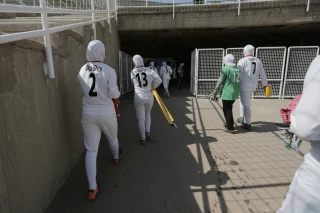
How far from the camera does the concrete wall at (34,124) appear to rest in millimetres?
1690

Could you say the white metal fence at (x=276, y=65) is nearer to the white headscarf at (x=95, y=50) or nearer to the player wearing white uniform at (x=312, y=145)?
the white headscarf at (x=95, y=50)

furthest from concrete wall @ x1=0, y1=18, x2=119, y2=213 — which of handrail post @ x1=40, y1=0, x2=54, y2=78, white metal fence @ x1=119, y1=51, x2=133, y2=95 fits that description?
white metal fence @ x1=119, y1=51, x2=133, y2=95

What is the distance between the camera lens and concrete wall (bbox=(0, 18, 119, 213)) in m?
1.69

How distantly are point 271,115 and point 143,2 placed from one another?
736 centimetres

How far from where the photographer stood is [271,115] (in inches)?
243

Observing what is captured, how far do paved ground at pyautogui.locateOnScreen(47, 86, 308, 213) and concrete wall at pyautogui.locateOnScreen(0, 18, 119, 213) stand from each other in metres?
0.42

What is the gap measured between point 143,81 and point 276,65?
6.64 metres

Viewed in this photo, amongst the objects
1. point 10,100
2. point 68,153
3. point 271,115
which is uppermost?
point 10,100

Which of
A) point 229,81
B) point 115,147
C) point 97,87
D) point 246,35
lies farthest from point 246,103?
point 246,35

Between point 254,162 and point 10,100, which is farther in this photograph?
point 254,162

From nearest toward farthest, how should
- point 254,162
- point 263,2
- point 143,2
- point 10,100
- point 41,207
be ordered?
point 10,100, point 41,207, point 254,162, point 263,2, point 143,2

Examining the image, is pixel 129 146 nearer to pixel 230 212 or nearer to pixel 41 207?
pixel 41 207

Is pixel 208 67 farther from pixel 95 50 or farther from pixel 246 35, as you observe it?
pixel 95 50

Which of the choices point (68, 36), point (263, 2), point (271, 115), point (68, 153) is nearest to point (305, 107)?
point (68, 153)
